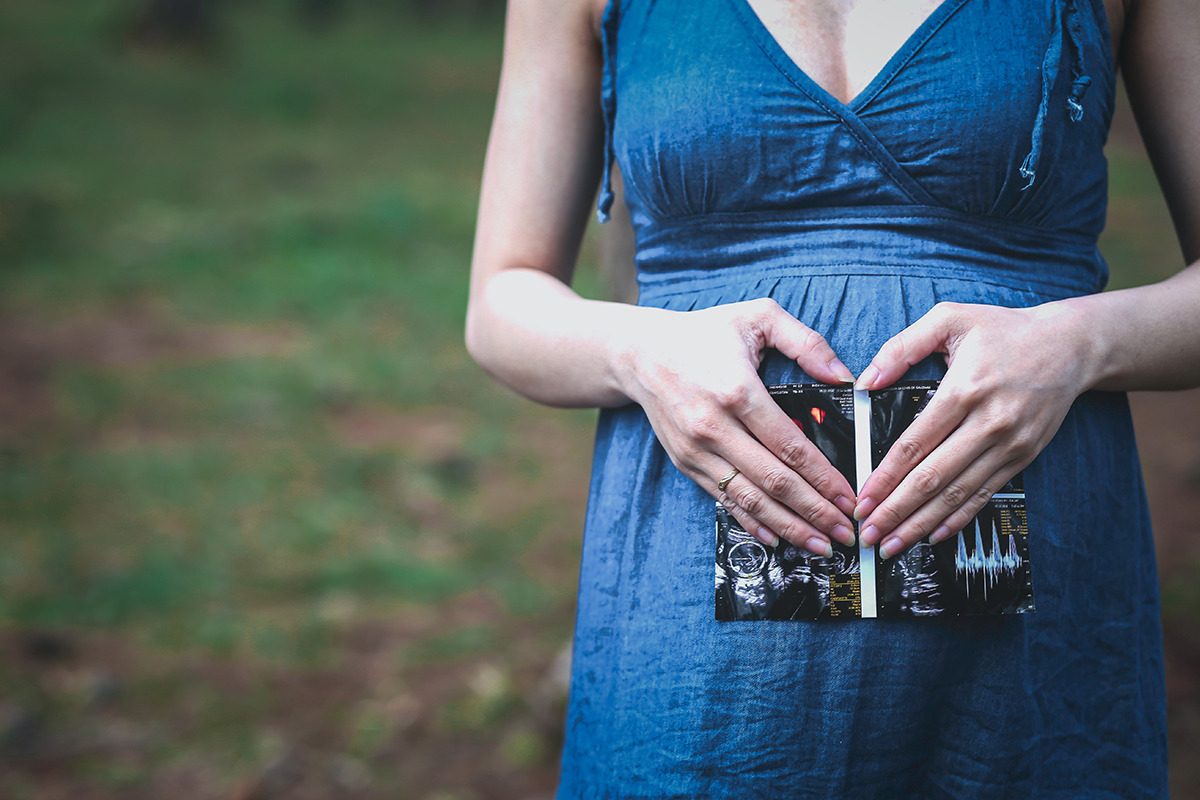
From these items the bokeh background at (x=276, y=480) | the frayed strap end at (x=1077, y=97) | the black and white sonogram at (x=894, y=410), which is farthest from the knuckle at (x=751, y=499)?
the bokeh background at (x=276, y=480)

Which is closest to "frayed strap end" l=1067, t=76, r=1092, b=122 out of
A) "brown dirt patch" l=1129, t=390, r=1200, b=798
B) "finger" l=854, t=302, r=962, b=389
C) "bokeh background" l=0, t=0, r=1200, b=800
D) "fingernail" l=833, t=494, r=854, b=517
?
"finger" l=854, t=302, r=962, b=389

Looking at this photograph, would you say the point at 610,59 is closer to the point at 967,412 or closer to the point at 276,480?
the point at 967,412

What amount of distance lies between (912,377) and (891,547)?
170mm

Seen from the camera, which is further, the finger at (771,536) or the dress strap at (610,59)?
the dress strap at (610,59)

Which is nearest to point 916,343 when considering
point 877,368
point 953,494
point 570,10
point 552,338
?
point 877,368

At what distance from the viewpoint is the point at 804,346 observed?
34.9 inches

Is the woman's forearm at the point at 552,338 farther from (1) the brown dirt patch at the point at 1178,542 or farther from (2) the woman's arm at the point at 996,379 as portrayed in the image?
(1) the brown dirt patch at the point at 1178,542

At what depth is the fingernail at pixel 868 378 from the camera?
0.87 m

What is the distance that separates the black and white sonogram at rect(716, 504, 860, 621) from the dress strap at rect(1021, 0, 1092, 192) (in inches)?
17.1

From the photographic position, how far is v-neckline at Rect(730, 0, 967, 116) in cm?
93

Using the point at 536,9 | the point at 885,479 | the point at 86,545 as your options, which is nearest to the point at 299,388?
the point at 86,545

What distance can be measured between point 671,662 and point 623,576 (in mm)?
106

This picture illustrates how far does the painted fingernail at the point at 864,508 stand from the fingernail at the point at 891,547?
0.03m

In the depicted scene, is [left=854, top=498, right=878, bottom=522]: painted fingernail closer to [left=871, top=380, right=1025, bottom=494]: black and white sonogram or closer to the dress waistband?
[left=871, top=380, right=1025, bottom=494]: black and white sonogram
